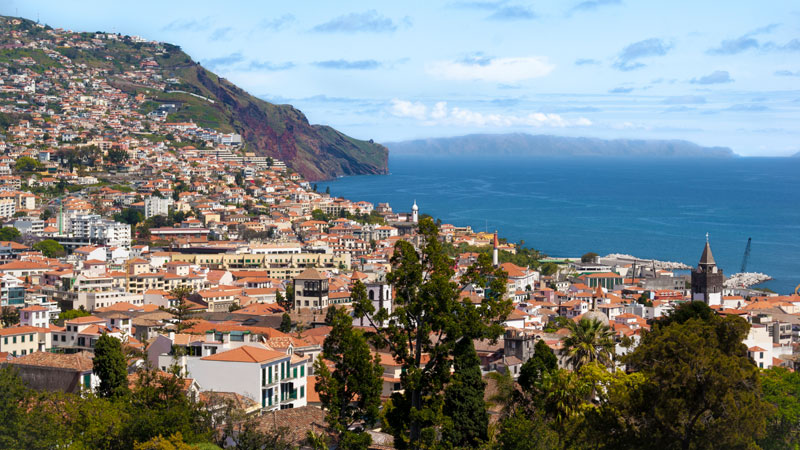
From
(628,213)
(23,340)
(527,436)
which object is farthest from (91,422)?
(628,213)

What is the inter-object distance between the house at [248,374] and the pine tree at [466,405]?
5.39 m

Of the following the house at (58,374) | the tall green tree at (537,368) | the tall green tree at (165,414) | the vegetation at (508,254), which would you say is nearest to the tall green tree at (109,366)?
the house at (58,374)

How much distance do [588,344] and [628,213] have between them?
106594mm

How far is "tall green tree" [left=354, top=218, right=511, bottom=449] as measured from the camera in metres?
20.0

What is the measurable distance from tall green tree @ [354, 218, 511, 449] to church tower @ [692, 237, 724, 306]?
25.0 meters

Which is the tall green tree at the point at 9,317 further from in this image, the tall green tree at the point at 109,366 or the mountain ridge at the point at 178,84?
the mountain ridge at the point at 178,84

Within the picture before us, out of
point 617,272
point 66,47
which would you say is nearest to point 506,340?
point 617,272

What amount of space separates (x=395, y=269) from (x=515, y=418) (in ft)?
13.6

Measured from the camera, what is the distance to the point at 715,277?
43562mm

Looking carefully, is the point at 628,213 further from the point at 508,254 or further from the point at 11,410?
the point at 11,410

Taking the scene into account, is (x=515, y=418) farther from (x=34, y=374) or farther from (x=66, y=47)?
(x=66, y=47)

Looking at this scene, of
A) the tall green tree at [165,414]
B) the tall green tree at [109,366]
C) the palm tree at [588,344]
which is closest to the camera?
the tall green tree at [165,414]

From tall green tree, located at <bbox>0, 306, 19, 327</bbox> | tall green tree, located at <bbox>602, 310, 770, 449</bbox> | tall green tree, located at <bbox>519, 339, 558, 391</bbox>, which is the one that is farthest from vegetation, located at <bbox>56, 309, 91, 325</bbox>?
tall green tree, located at <bbox>602, 310, 770, 449</bbox>

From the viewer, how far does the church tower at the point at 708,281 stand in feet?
141
